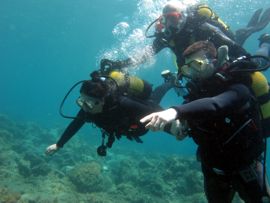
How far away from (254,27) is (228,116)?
704cm

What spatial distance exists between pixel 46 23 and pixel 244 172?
5026 centimetres

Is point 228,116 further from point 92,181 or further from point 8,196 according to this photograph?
point 92,181

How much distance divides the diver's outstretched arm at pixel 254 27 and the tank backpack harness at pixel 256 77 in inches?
208

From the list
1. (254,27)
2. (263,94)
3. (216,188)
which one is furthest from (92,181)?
(263,94)

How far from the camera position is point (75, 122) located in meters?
6.81

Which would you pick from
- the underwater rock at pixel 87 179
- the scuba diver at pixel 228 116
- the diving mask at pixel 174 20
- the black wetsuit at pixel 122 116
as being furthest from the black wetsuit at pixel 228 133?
the underwater rock at pixel 87 179

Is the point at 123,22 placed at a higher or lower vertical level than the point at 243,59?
lower

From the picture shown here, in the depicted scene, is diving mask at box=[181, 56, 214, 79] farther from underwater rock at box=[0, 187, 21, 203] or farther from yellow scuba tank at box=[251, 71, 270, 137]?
underwater rock at box=[0, 187, 21, 203]

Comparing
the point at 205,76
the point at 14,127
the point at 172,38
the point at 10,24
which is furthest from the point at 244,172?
→ the point at 10,24

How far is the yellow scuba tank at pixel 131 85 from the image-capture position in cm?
625

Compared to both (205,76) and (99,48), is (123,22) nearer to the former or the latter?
(99,48)

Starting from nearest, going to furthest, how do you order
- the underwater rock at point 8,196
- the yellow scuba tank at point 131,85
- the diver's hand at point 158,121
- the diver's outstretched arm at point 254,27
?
1. the diver's hand at point 158,121
2. the yellow scuba tank at point 131,85
3. the diver's outstretched arm at point 254,27
4. the underwater rock at point 8,196

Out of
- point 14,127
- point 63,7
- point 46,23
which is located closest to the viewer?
point 14,127

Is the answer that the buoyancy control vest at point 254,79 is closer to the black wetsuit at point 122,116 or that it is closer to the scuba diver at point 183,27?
the scuba diver at point 183,27
